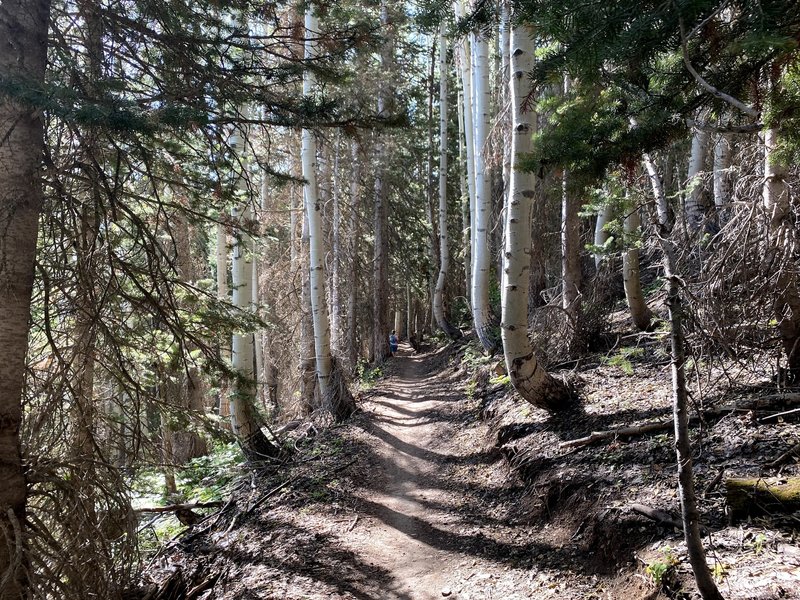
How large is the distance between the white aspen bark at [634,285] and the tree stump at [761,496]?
399cm

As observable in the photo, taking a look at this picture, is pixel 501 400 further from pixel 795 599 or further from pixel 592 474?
pixel 795 599

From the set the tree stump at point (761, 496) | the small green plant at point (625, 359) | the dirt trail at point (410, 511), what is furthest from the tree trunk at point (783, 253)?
the dirt trail at point (410, 511)

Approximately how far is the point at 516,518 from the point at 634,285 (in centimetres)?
401

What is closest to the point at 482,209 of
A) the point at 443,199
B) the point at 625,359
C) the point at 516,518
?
the point at 443,199

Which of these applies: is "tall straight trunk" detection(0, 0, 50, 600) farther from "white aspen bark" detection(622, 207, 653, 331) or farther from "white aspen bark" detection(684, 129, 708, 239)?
"white aspen bark" detection(684, 129, 708, 239)

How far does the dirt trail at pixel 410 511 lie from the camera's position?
4.38m

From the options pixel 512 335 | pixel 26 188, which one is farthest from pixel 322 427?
pixel 26 188

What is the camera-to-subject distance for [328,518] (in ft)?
17.7

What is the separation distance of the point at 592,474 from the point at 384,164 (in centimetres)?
1241

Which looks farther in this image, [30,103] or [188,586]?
[188,586]

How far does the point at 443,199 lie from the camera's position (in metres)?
16.6

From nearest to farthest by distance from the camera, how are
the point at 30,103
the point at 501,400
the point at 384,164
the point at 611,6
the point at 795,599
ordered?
the point at 611,6 → the point at 795,599 → the point at 30,103 → the point at 501,400 → the point at 384,164

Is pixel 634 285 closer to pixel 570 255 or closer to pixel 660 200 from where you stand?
pixel 570 255

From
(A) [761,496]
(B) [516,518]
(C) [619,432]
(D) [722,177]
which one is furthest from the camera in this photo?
(D) [722,177]
